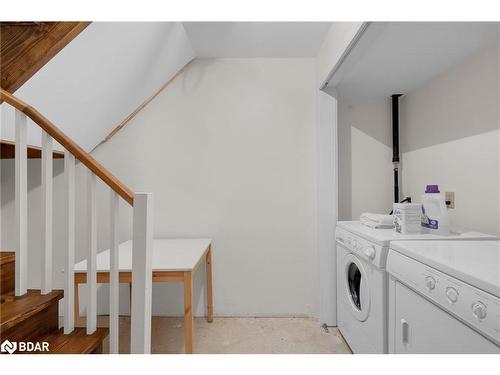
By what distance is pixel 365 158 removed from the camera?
239cm

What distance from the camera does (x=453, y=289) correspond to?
88cm

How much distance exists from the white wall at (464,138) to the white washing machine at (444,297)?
449 mm

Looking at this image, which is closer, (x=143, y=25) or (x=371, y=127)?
(x=143, y=25)

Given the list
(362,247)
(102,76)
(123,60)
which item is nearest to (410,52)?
(362,247)

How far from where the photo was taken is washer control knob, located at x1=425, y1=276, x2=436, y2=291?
38.4 inches

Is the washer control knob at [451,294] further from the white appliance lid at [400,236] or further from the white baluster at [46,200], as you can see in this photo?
the white baluster at [46,200]

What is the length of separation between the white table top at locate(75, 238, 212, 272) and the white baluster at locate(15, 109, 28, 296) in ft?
0.81

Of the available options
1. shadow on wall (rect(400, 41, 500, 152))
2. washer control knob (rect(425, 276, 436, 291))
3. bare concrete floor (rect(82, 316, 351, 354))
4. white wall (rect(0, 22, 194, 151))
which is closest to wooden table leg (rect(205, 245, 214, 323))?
bare concrete floor (rect(82, 316, 351, 354))

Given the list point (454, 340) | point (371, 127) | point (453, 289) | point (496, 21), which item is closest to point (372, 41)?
point (496, 21)

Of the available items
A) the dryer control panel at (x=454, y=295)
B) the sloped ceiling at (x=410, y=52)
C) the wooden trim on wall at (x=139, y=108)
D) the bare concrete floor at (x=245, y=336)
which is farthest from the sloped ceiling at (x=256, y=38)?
the bare concrete floor at (x=245, y=336)

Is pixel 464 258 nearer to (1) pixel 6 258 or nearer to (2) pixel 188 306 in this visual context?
(2) pixel 188 306

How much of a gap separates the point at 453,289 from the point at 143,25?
6.41ft

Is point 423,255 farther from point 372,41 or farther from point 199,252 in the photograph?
point 199,252

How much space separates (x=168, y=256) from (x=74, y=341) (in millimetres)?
615
